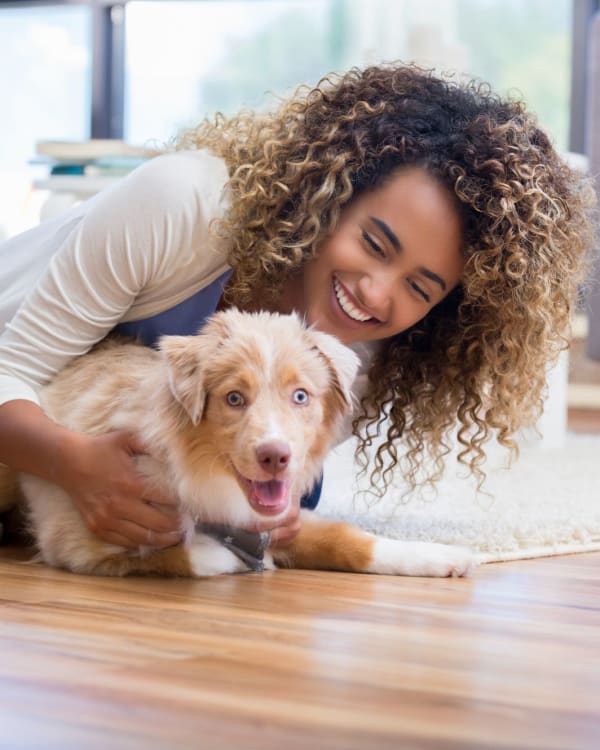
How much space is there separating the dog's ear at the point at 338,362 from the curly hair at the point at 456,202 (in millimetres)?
275

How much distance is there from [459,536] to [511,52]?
509cm

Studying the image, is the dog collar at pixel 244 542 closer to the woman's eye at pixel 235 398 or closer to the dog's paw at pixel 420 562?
the dog's paw at pixel 420 562

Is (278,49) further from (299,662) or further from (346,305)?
(299,662)

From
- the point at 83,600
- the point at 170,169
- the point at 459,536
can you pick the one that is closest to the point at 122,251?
the point at 170,169

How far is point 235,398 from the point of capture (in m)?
1.77

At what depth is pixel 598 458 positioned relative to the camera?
3824 millimetres

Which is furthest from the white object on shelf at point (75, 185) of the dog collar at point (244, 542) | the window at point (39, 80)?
the window at point (39, 80)

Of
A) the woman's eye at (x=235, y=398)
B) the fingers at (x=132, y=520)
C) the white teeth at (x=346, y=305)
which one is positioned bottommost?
the fingers at (x=132, y=520)

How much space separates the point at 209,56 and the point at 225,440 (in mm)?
5746

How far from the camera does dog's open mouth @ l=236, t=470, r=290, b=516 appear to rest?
69.5 inches

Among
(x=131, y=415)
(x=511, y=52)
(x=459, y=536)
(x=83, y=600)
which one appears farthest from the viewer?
(x=511, y=52)

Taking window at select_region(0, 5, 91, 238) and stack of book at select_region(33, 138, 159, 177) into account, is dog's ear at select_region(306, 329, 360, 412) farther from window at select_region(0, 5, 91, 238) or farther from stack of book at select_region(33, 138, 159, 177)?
window at select_region(0, 5, 91, 238)

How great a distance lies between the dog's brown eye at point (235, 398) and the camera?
1.76 meters

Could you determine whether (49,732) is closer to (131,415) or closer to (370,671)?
(370,671)
